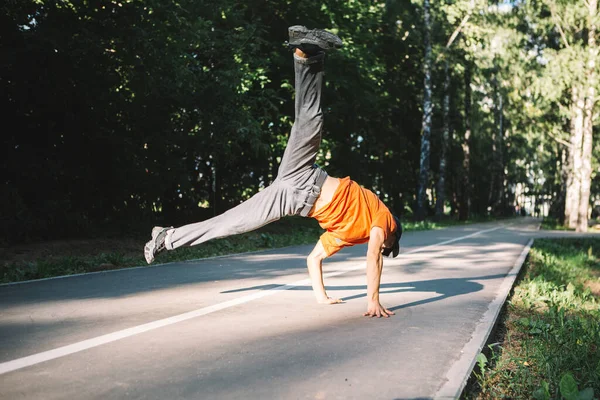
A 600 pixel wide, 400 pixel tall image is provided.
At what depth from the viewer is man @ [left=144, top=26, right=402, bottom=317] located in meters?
4.97

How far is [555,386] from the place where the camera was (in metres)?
3.76

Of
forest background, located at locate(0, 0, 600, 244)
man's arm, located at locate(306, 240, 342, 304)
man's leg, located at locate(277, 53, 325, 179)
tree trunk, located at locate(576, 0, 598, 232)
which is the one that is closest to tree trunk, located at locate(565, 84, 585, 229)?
forest background, located at locate(0, 0, 600, 244)

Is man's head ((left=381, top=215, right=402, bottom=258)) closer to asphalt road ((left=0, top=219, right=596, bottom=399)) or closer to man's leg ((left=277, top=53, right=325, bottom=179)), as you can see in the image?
asphalt road ((left=0, top=219, right=596, bottom=399))

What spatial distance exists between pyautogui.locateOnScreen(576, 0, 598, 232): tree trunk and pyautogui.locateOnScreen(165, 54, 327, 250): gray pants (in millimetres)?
25452

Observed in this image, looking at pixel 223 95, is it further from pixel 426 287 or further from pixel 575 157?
pixel 575 157

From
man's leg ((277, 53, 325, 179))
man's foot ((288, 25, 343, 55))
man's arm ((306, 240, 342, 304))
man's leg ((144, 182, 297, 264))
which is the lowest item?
man's arm ((306, 240, 342, 304))

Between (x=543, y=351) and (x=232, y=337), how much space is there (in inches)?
96.4

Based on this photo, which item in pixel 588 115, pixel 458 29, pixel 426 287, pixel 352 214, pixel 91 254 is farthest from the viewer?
pixel 458 29

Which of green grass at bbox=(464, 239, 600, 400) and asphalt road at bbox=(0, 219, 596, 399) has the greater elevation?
asphalt road at bbox=(0, 219, 596, 399)

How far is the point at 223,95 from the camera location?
16.0 meters

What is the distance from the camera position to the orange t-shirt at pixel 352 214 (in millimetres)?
5141

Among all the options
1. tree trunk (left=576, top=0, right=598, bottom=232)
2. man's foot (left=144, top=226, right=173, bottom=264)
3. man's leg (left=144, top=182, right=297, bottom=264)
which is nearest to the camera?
man's leg (left=144, top=182, right=297, bottom=264)

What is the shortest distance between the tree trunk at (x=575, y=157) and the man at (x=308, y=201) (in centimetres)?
2552

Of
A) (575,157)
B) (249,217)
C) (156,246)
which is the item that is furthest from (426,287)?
(575,157)
